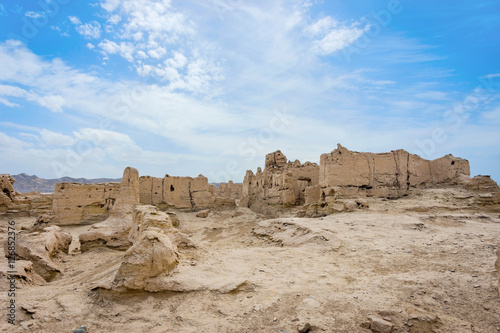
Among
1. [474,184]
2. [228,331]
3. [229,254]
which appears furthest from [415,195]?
[228,331]

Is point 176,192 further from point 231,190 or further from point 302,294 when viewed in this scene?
point 231,190

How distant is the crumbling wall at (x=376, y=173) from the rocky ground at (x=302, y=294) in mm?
5950

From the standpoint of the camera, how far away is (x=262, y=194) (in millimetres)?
19359

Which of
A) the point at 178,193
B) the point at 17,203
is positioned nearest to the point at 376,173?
the point at 178,193

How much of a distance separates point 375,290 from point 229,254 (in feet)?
10.7

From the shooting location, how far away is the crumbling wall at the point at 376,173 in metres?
13.0

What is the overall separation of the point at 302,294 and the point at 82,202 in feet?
43.3

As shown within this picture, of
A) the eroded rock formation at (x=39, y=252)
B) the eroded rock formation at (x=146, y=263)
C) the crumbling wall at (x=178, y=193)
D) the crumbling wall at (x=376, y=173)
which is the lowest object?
the eroded rock formation at (x=39, y=252)

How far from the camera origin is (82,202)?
13.7 metres

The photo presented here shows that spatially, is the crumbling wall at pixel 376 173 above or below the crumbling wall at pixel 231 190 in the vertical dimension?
above

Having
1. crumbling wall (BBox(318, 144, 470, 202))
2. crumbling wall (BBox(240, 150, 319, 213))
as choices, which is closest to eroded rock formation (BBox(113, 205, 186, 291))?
crumbling wall (BBox(318, 144, 470, 202))

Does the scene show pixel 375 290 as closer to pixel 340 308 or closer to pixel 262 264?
pixel 340 308

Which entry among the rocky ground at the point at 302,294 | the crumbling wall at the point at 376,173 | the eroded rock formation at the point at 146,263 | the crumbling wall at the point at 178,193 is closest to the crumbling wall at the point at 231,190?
the crumbling wall at the point at 178,193

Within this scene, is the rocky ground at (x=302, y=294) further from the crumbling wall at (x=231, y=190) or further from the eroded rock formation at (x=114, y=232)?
the crumbling wall at (x=231, y=190)
